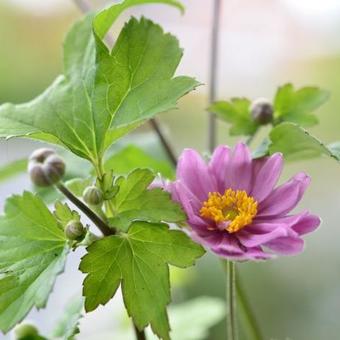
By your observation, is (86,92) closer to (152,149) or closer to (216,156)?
(216,156)

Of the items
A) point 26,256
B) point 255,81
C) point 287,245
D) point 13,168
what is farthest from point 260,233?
point 255,81

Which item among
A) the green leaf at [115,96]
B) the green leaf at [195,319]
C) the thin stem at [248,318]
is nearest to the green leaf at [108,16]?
the green leaf at [115,96]

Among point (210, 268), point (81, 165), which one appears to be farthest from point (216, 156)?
point (210, 268)

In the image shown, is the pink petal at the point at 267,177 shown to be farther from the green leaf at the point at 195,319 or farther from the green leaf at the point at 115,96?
the green leaf at the point at 195,319

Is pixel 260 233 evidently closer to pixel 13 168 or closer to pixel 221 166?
pixel 221 166

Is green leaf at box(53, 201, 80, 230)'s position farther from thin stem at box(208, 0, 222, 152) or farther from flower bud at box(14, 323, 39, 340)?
thin stem at box(208, 0, 222, 152)

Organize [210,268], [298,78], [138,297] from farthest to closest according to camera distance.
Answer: [298,78], [210,268], [138,297]
